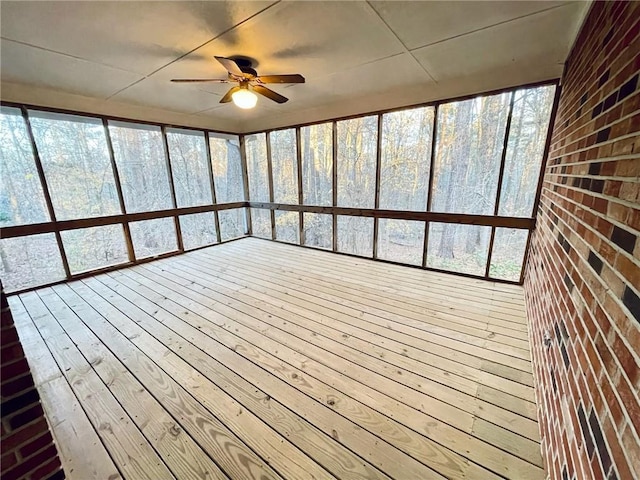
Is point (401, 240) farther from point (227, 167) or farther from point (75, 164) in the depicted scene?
point (75, 164)

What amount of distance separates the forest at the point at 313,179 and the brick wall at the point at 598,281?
146 centimetres

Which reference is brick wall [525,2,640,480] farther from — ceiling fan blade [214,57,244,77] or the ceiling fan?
ceiling fan blade [214,57,244,77]

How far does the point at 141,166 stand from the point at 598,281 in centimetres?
530

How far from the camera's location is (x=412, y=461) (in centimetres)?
134

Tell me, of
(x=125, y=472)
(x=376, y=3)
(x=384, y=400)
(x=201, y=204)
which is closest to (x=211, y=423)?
(x=125, y=472)

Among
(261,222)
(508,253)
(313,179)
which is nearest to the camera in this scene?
(508,253)

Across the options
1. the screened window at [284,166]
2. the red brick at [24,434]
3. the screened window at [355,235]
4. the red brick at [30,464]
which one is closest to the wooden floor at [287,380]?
the red brick at [30,464]

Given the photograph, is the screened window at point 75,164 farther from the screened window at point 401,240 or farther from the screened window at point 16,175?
the screened window at point 401,240

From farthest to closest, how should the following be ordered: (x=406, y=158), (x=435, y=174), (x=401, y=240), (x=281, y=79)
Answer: (x=401, y=240) → (x=406, y=158) → (x=435, y=174) → (x=281, y=79)

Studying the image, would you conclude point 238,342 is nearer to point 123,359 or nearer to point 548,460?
point 123,359

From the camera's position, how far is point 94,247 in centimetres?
395

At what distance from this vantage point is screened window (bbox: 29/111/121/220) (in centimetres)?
340

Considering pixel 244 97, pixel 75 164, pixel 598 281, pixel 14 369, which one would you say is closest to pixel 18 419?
pixel 14 369

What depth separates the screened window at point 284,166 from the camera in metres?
4.98
